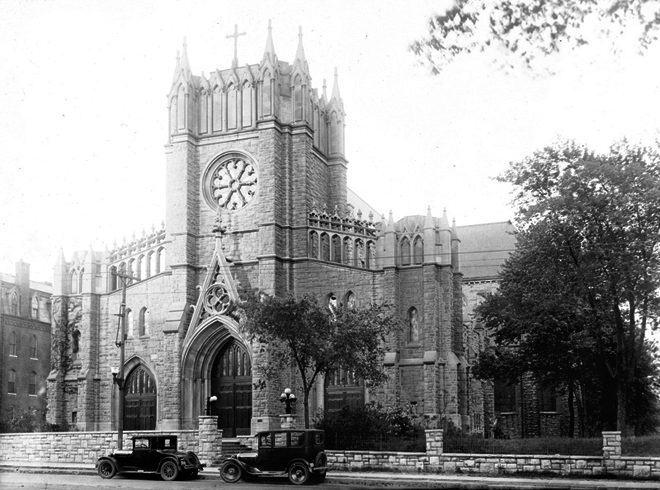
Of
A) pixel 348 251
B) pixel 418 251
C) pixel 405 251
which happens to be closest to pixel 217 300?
pixel 348 251

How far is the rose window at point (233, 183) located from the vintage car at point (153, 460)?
16724mm

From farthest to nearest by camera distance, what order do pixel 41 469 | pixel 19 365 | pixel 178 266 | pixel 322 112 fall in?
pixel 19 365 → pixel 322 112 → pixel 178 266 → pixel 41 469

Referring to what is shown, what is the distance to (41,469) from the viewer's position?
30641mm

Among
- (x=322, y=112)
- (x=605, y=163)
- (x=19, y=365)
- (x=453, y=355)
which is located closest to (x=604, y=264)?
→ (x=605, y=163)

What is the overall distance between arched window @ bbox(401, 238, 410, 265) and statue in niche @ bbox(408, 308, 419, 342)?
2214mm

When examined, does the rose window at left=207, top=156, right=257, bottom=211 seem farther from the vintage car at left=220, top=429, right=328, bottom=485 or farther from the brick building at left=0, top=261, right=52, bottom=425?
the brick building at left=0, top=261, right=52, bottom=425

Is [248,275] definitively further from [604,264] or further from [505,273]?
[604,264]

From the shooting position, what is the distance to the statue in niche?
38.4 meters

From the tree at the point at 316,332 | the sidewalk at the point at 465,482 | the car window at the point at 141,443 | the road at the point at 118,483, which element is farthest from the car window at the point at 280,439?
the tree at the point at 316,332

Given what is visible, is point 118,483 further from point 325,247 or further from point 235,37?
point 235,37

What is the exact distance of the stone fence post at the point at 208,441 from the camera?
30.7 meters

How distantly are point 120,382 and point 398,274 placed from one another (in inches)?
529

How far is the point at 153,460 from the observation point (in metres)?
27.0

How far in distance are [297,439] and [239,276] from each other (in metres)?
16.5
